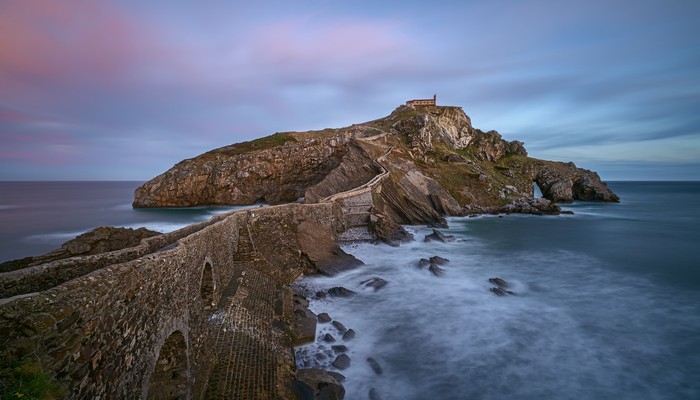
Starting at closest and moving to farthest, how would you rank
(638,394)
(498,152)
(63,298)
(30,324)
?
1. (30,324)
2. (63,298)
3. (638,394)
4. (498,152)

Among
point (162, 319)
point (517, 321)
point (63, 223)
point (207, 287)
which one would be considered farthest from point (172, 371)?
point (63, 223)

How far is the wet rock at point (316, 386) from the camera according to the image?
10250mm

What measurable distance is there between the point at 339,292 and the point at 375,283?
2.63 metres

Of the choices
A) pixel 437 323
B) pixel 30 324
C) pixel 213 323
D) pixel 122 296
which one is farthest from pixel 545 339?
pixel 30 324

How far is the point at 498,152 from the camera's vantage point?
7506 centimetres

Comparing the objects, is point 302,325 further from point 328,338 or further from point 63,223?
point 63,223

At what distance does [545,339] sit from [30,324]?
54.2ft

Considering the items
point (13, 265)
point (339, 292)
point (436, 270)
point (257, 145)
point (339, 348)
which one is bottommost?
point (339, 348)

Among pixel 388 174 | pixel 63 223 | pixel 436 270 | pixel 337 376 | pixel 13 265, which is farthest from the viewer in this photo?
pixel 388 174

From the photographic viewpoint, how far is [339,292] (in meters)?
18.6

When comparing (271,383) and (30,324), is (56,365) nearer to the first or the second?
(30,324)

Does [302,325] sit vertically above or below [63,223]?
below

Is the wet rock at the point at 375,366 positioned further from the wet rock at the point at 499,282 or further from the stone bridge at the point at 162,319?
the wet rock at the point at 499,282

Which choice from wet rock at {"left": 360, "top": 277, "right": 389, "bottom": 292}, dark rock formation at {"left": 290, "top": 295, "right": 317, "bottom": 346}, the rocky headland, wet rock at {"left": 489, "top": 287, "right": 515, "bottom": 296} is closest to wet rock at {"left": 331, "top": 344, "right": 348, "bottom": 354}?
dark rock formation at {"left": 290, "top": 295, "right": 317, "bottom": 346}
